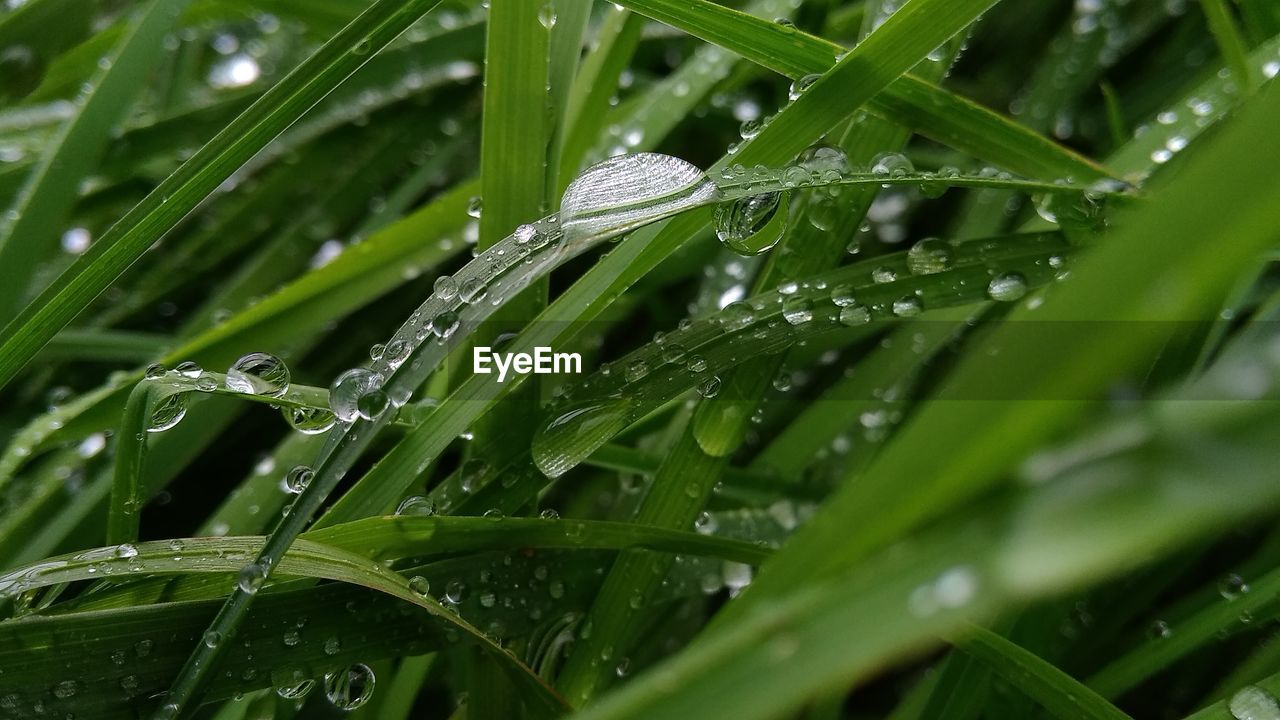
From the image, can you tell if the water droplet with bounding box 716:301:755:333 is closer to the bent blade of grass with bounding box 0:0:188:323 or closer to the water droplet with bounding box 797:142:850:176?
the water droplet with bounding box 797:142:850:176

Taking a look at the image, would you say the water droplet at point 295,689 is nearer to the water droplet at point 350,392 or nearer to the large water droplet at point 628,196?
the water droplet at point 350,392

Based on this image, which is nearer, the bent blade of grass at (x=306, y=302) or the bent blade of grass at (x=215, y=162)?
the bent blade of grass at (x=215, y=162)

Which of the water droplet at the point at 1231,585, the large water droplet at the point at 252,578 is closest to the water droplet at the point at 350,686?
the large water droplet at the point at 252,578

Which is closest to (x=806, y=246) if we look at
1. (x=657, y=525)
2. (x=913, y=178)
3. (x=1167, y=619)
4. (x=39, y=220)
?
(x=913, y=178)

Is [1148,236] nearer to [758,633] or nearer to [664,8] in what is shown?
[758,633]

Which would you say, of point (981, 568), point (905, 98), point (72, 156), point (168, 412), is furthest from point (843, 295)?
point (72, 156)
